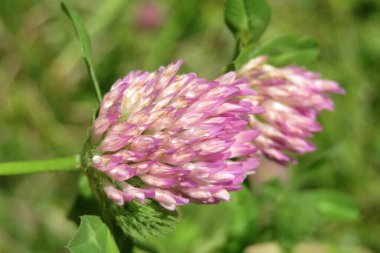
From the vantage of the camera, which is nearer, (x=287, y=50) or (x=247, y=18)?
(x=247, y=18)

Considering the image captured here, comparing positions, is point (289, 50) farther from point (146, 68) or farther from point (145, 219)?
point (146, 68)

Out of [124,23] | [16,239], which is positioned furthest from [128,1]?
[16,239]

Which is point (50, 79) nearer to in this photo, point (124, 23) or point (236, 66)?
point (124, 23)

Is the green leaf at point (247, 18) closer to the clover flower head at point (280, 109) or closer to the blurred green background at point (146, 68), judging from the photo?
the clover flower head at point (280, 109)

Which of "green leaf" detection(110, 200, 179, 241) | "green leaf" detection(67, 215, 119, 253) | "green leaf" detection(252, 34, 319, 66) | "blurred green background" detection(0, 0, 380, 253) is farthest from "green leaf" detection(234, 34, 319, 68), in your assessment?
"blurred green background" detection(0, 0, 380, 253)

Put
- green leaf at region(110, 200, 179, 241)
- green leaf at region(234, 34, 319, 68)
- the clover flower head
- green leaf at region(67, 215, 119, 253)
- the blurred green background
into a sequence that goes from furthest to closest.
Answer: the blurred green background
green leaf at region(234, 34, 319, 68)
the clover flower head
green leaf at region(110, 200, 179, 241)
green leaf at region(67, 215, 119, 253)

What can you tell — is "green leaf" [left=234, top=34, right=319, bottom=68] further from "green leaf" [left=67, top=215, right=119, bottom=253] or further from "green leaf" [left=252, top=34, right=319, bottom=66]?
"green leaf" [left=67, top=215, right=119, bottom=253]

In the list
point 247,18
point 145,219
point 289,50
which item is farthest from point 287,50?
point 145,219
